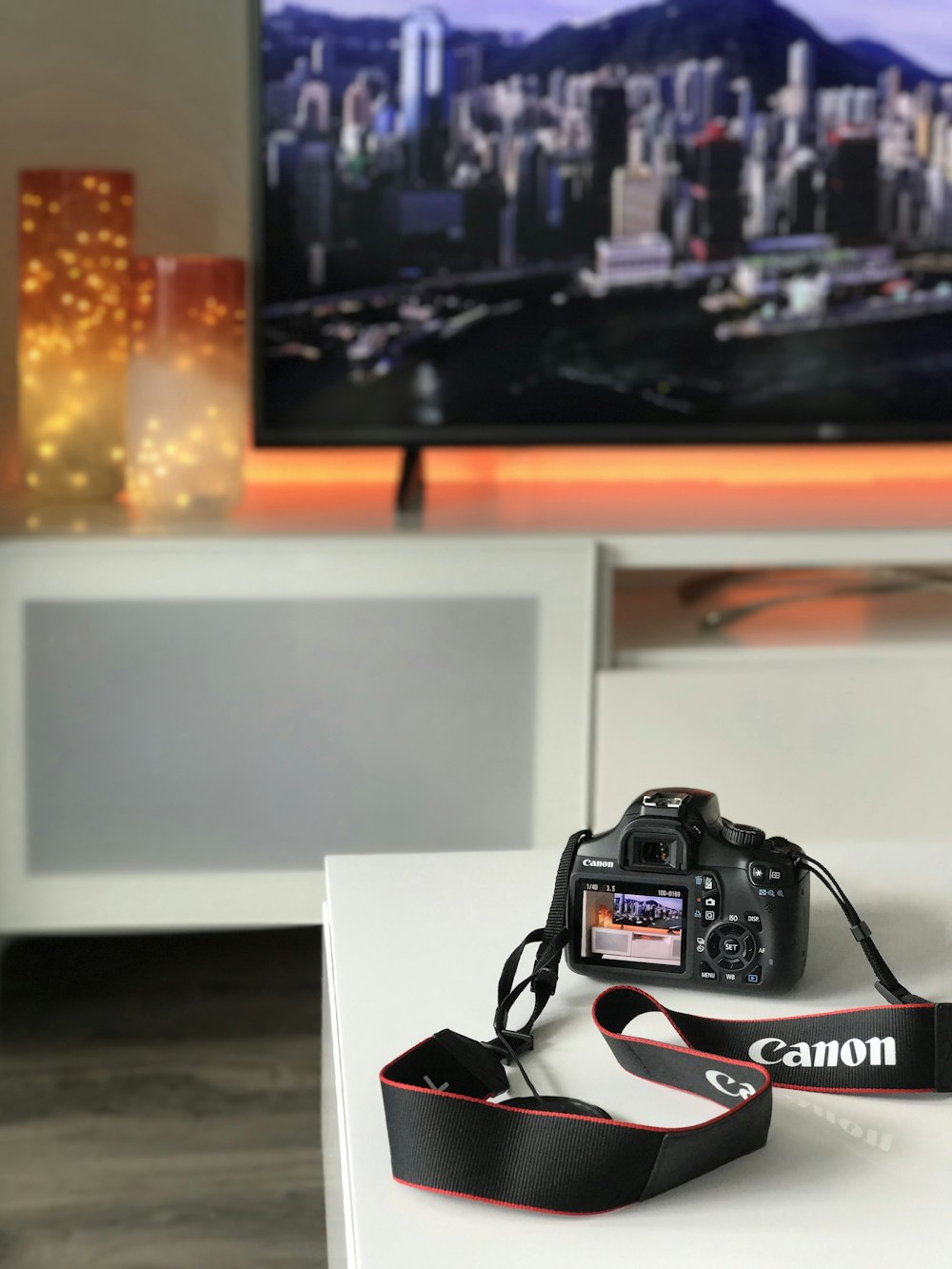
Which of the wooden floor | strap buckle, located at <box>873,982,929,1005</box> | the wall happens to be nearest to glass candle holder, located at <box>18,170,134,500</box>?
the wall

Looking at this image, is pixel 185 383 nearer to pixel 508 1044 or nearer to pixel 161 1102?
pixel 161 1102

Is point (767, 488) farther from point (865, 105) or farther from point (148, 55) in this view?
point (148, 55)

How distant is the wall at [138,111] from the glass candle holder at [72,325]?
17 centimetres

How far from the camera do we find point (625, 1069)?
0.83 m

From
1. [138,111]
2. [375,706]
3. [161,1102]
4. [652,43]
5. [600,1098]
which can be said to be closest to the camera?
[600,1098]

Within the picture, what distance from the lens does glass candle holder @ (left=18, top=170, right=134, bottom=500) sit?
6.87 feet

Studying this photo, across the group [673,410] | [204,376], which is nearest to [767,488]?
[673,410]

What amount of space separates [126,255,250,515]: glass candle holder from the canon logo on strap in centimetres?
146

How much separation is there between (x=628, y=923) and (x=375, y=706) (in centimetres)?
114

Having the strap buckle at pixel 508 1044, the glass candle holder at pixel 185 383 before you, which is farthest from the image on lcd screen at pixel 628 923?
the glass candle holder at pixel 185 383

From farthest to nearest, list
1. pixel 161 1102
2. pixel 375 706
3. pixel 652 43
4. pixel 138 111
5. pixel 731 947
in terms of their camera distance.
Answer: pixel 138 111, pixel 652 43, pixel 375 706, pixel 161 1102, pixel 731 947

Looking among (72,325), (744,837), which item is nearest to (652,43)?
(72,325)

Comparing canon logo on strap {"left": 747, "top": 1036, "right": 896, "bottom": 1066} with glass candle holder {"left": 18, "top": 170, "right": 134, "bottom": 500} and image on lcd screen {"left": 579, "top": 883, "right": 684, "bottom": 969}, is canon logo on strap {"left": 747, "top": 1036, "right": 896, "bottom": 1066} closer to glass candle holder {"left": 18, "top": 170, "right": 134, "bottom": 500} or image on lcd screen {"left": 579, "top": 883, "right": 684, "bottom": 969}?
image on lcd screen {"left": 579, "top": 883, "right": 684, "bottom": 969}

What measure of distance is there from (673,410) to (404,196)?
1.60ft
